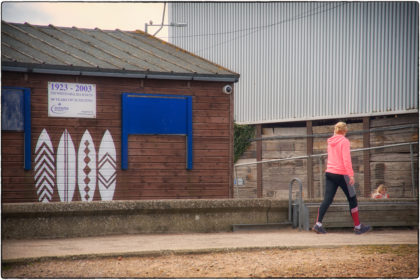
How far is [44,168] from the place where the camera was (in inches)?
469

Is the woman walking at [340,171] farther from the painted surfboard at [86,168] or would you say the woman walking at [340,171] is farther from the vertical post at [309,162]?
the vertical post at [309,162]

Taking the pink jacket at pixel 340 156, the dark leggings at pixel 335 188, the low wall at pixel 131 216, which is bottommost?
the low wall at pixel 131 216

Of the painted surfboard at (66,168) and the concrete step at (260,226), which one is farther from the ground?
the painted surfboard at (66,168)

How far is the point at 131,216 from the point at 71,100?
4.27 metres

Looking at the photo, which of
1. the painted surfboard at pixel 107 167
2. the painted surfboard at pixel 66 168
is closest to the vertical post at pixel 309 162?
the painted surfboard at pixel 107 167

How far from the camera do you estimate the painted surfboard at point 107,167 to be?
12258 mm

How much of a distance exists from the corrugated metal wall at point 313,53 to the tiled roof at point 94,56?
0.98 meters

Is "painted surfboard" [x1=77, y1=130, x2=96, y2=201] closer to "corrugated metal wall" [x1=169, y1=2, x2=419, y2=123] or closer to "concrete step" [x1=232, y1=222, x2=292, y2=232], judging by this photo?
"corrugated metal wall" [x1=169, y1=2, x2=419, y2=123]

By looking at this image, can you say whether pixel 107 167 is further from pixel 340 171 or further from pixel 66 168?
pixel 340 171

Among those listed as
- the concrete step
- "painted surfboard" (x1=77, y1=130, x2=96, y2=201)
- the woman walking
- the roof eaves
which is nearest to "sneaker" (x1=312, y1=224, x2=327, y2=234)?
the woman walking

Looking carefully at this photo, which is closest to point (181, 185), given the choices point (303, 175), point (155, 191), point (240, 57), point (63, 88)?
point (155, 191)

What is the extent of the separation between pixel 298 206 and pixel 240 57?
8658 millimetres

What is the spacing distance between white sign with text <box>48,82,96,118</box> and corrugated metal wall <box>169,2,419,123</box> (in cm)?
268

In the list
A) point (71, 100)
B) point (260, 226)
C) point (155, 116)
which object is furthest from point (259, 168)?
point (260, 226)
